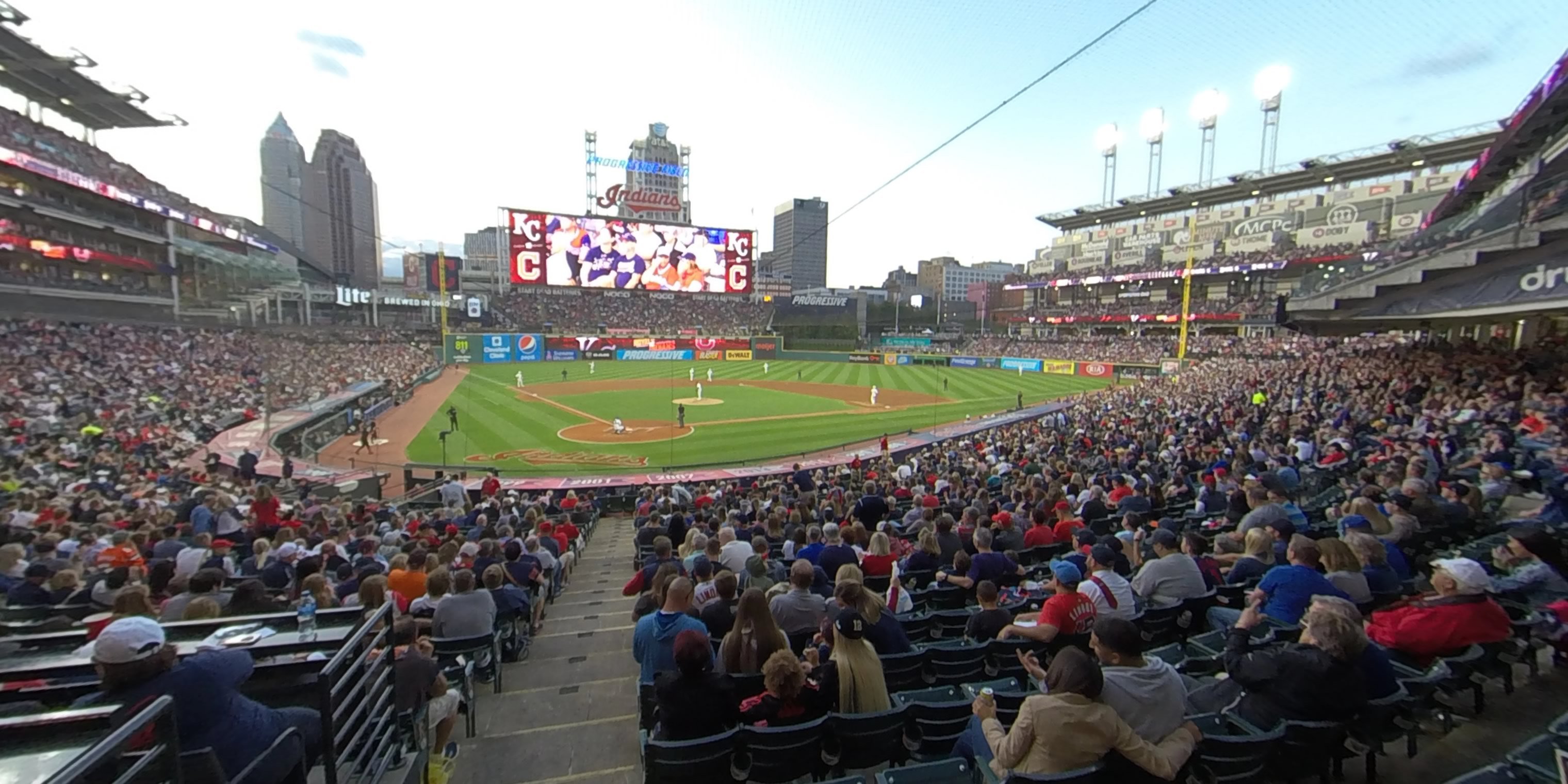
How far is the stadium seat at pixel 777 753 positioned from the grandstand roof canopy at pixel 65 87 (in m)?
49.9

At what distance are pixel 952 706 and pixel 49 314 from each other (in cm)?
4847

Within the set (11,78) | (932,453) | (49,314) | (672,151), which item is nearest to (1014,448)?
(932,453)

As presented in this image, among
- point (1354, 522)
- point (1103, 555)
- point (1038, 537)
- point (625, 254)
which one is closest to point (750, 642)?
point (1103, 555)

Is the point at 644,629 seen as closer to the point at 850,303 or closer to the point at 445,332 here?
the point at 445,332

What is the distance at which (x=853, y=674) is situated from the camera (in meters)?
4.05

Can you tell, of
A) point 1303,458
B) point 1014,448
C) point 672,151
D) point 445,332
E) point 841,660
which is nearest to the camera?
point 841,660

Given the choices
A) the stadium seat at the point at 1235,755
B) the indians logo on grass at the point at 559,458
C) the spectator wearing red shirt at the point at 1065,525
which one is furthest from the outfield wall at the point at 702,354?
the stadium seat at the point at 1235,755

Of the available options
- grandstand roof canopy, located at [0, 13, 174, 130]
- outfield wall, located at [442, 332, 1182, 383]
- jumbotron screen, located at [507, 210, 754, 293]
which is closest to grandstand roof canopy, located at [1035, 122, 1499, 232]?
outfield wall, located at [442, 332, 1182, 383]

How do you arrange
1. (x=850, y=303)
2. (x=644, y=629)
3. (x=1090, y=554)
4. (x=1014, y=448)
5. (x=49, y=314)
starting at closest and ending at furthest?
(x=644, y=629), (x=1090, y=554), (x=1014, y=448), (x=49, y=314), (x=850, y=303)

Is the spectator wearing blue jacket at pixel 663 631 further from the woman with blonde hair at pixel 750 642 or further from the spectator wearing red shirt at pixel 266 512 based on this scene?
the spectator wearing red shirt at pixel 266 512

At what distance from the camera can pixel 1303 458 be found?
44.2 feet

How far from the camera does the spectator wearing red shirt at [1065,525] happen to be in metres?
8.85

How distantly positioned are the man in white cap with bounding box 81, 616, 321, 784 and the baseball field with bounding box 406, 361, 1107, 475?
19.9 metres

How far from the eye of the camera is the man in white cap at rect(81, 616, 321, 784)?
273 cm
